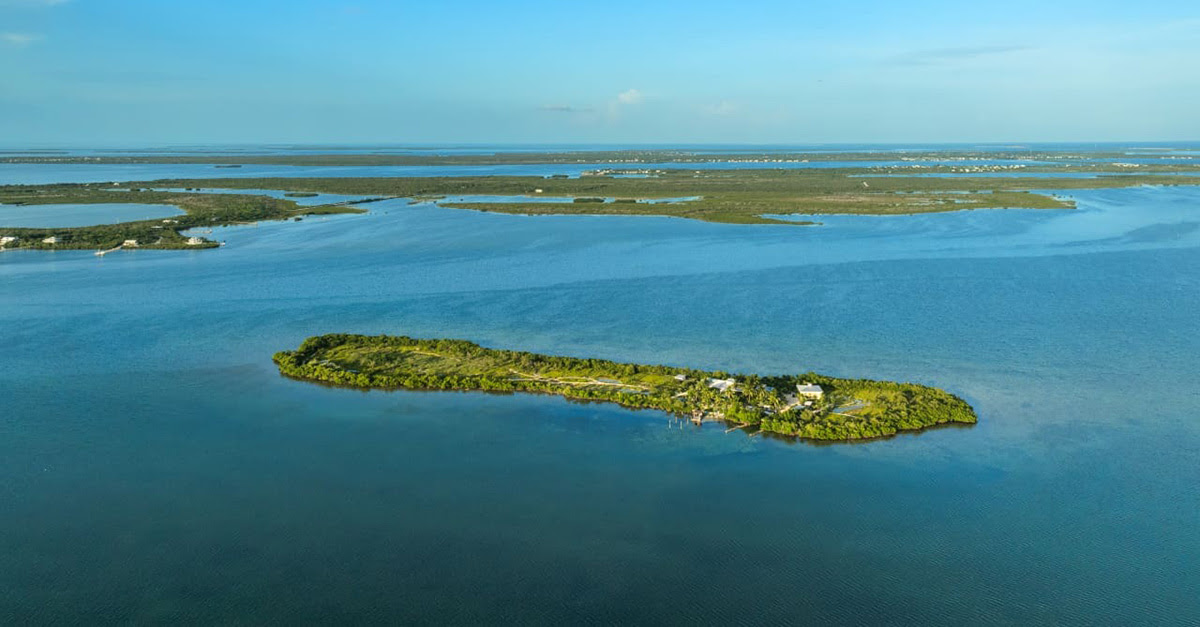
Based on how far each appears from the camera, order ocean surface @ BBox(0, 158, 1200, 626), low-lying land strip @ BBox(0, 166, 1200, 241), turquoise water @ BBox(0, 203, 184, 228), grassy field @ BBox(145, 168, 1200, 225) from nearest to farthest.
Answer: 1. ocean surface @ BBox(0, 158, 1200, 626)
2. low-lying land strip @ BBox(0, 166, 1200, 241)
3. turquoise water @ BBox(0, 203, 184, 228)
4. grassy field @ BBox(145, 168, 1200, 225)

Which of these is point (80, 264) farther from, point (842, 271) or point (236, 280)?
point (842, 271)

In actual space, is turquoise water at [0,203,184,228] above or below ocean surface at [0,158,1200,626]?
above

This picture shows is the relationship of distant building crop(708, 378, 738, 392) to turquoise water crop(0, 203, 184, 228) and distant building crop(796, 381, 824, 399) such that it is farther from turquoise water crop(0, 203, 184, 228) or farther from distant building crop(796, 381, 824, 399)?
turquoise water crop(0, 203, 184, 228)

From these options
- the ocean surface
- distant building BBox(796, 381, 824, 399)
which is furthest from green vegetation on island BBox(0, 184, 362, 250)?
distant building BBox(796, 381, 824, 399)

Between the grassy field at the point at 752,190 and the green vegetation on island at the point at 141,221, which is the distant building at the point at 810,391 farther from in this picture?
the green vegetation on island at the point at 141,221

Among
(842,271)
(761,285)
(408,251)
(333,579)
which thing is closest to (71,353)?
(333,579)

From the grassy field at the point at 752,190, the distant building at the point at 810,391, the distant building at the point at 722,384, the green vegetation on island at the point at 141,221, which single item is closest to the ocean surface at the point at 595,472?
the distant building at the point at 722,384
